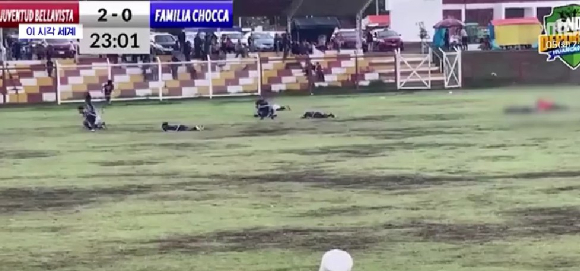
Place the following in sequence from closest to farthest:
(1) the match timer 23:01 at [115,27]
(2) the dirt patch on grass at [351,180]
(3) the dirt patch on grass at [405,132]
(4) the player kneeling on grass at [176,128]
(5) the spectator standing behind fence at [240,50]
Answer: (2) the dirt patch on grass at [351,180]
(3) the dirt patch on grass at [405,132]
(4) the player kneeling on grass at [176,128]
(1) the match timer 23:01 at [115,27]
(5) the spectator standing behind fence at [240,50]

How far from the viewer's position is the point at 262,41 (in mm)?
48500

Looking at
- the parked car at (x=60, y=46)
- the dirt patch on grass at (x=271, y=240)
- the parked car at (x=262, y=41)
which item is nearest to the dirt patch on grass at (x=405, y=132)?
the dirt patch on grass at (x=271, y=240)

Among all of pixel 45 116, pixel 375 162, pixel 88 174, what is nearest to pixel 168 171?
pixel 88 174

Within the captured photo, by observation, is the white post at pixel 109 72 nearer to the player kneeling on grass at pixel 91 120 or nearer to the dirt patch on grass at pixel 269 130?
the player kneeling on grass at pixel 91 120

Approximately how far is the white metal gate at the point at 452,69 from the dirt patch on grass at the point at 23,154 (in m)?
19.8

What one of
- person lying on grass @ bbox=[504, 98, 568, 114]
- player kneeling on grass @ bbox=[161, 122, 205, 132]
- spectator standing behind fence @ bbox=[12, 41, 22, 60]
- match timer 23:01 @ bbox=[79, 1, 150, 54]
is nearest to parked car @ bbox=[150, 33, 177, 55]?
spectator standing behind fence @ bbox=[12, 41, 22, 60]

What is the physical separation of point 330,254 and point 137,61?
3186 cm

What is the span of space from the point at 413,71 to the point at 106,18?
32.1ft

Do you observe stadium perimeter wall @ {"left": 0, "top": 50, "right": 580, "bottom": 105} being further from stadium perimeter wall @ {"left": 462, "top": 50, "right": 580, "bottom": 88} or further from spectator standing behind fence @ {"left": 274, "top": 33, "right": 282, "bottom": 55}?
spectator standing behind fence @ {"left": 274, "top": 33, "right": 282, "bottom": 55}

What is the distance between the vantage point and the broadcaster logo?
3788 cm

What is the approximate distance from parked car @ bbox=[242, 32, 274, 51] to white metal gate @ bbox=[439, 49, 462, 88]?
10.3 meters

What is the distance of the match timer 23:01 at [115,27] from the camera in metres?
32.1

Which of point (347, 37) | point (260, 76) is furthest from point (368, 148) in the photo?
point (347, 37)

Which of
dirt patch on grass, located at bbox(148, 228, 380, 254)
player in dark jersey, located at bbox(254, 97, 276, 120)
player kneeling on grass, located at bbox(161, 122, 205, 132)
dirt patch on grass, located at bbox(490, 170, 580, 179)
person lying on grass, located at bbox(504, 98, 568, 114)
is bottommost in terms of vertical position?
dirt patch on grass, located at bbox(148, 228, 380, 254)
